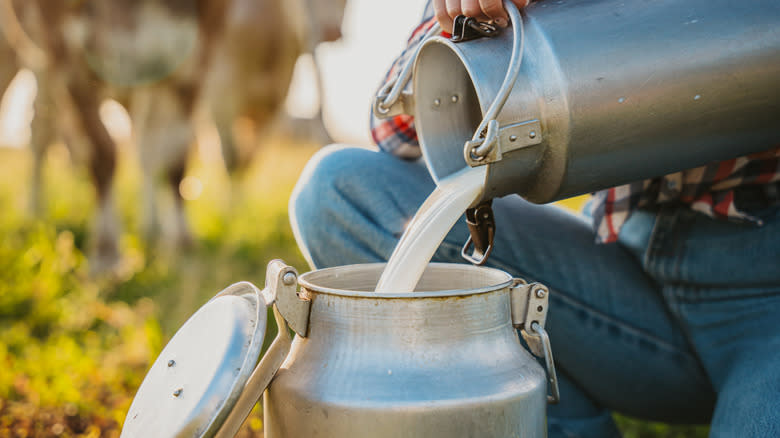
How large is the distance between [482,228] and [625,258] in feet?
1.12

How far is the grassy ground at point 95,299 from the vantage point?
5.02ft

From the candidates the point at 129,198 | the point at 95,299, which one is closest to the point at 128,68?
the point at 95,299

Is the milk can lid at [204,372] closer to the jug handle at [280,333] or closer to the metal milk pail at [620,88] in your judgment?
the jug handle at [280,333]

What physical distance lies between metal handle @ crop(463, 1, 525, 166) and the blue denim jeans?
369 mm

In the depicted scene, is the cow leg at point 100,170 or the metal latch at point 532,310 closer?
the metal latch at point 532,310

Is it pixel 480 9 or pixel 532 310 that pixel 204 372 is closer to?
pixel 532 310

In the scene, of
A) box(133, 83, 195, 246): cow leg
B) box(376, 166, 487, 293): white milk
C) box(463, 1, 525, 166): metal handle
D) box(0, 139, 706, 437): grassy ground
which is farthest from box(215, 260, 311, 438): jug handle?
box(133, 83, 195, 246): cow leg

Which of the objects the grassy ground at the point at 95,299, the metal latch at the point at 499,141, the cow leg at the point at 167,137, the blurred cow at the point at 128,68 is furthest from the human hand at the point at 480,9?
the cow leg at the point at 167,137

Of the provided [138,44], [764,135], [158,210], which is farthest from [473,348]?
[158,210]

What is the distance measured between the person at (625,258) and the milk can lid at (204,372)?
1.10 ft

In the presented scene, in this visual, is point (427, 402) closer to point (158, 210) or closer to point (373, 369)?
point (373, 369)

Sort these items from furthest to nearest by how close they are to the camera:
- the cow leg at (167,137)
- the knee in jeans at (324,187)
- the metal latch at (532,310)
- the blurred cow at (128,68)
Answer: the cow leg at (167,137), the blurred cow at (128,68), the knee in jeans at (324,187), the metal latch at (532,310)

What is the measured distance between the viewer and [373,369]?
764 mm

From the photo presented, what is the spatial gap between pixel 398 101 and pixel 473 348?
14.7 inches
